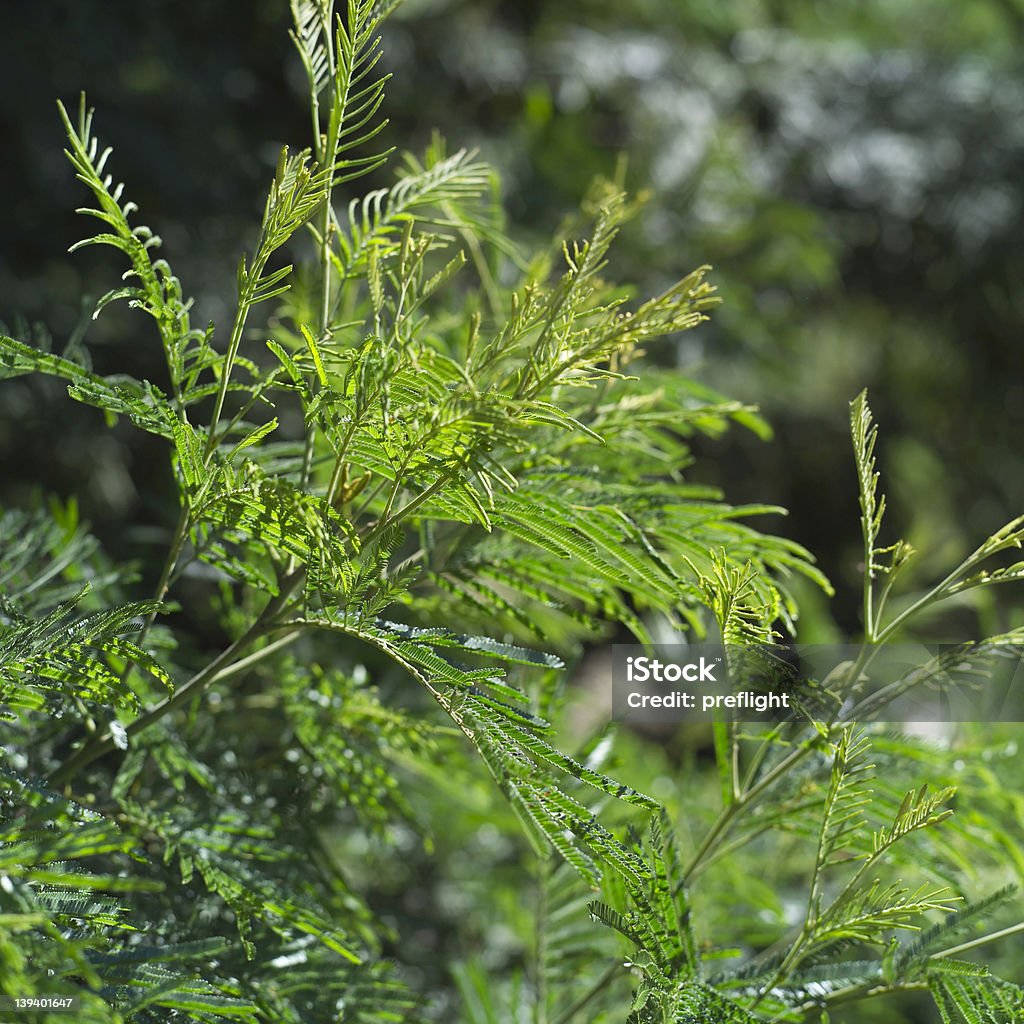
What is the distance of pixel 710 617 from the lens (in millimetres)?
681

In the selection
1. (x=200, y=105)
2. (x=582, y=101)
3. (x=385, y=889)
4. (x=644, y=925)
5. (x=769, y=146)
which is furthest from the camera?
(x=769, y=146)

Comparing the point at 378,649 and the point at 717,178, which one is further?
the point at 717,178

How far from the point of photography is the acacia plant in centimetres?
36

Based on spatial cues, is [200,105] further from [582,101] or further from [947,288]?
[947,288]

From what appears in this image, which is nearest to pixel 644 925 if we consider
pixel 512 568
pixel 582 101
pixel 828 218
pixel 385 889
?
pixel 512 568

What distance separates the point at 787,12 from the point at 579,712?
1430 mm

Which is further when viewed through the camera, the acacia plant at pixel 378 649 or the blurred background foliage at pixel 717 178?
the blurred background foliage at pixel 717 178

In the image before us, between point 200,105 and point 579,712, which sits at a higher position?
point 200,105

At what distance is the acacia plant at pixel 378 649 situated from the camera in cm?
36

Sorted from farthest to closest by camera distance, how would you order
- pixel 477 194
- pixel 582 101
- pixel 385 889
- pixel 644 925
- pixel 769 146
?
pixel 769 146 → pixel 582 101 → pixel 385 889 → pixel 477 194 → pixel 644 925

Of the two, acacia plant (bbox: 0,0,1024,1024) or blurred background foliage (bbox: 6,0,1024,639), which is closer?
acacia plant (bbox: 0,0,1024,1024)

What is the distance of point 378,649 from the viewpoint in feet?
1.57

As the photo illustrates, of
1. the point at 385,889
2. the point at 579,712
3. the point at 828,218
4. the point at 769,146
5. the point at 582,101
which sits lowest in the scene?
the point at 579,712

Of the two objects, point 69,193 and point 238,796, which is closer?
point 238,796
